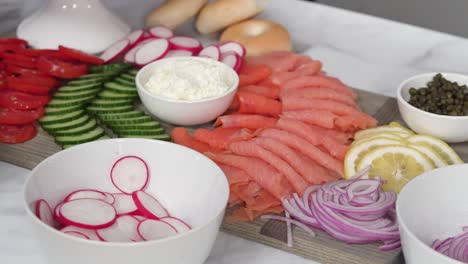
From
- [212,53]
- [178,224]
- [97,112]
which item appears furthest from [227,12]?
[178,224]

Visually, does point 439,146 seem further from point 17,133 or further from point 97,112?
point 17,133

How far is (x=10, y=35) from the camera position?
2172mm

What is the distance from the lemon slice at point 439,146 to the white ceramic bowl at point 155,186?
49 centimetres

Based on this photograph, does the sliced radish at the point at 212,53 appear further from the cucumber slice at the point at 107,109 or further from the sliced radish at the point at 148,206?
the sliced radish at the point at 148,206

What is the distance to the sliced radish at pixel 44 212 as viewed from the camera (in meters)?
1.24

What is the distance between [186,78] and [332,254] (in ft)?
1.89

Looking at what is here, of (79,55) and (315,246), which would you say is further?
(79,55)

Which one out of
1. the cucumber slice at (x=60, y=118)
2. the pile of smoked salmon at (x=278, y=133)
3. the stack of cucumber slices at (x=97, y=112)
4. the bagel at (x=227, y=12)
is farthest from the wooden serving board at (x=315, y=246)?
the bagel at (x=227, y=12)

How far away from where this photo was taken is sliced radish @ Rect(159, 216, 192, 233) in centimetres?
129

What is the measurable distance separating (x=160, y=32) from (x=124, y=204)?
832mm

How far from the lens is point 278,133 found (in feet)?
5.30

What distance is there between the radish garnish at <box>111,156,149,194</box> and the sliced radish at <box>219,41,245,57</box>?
0.70m

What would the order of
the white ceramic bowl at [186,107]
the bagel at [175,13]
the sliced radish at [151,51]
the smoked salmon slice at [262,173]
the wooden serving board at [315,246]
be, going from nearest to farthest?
1. the wooden serving board at [315,246]
2. the smoked salmon slice at [262,173]
3. the white ceramic bowl at [186,107]
4. the sliced radish at [151,51]
5. the bagel at [175,13]

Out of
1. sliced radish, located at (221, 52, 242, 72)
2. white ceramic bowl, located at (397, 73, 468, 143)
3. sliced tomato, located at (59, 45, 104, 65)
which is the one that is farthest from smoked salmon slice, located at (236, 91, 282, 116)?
sliced tomato, located at (59, 45, 104, 65)
